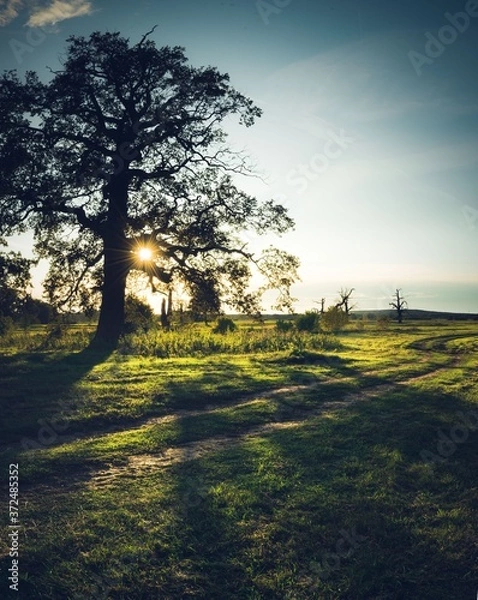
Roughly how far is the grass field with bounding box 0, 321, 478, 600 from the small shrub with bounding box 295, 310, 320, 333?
94.7 feet

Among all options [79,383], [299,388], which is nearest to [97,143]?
[79,383]

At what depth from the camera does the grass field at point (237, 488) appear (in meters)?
5.02

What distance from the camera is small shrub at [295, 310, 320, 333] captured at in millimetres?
43969

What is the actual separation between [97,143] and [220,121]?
6.93 meters

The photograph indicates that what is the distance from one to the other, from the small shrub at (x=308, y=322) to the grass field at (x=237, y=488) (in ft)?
94.7

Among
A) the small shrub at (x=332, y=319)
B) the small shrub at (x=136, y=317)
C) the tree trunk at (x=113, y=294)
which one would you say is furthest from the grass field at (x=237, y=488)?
the small shrub at (x=332, y=319)

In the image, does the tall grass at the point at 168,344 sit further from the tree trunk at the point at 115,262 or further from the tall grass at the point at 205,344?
the tree trunk at the point at 115,262

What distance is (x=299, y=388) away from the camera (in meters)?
14.8

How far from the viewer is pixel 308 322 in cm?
4447

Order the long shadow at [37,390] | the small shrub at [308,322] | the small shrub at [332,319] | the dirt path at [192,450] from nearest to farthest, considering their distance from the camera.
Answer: the dirt path at [192,450] < the long shadow at [37,390] < the small shrub at [308,322] < the small shrub at [332,319]

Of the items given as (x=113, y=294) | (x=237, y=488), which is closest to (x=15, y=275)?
(x=113, y=294)

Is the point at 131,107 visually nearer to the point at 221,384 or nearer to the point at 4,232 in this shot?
the point at 4,232

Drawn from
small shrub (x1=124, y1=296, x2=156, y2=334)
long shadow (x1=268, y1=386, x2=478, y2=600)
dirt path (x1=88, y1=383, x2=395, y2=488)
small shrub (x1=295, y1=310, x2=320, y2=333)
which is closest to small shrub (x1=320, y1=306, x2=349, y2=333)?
small shrub (x1=295, y1=310, x2=320, y2=333)

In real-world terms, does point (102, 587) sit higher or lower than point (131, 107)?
lower
